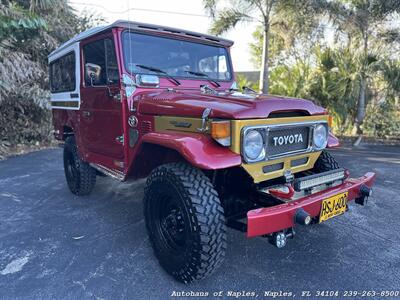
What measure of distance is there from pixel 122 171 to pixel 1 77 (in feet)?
17.9

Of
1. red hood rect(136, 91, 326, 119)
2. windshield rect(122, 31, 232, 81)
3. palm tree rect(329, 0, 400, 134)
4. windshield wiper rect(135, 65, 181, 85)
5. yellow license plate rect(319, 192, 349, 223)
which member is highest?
palm tree rect(329, 0, 400, 134)

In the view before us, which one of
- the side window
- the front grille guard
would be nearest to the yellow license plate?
the front grille guard

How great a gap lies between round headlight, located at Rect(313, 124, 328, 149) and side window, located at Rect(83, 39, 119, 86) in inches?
76.8

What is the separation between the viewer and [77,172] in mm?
4289

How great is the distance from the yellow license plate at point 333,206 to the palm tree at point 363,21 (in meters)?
7.55

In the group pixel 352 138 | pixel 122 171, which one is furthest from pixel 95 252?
pixel 352 138

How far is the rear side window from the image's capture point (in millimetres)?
4066

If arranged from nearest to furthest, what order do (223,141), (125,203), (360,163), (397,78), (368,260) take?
(223,141) → (368,260) → (125,203) → (360,163) → (397,78)

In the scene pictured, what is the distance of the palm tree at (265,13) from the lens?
348 inches

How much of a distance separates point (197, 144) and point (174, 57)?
1.45m

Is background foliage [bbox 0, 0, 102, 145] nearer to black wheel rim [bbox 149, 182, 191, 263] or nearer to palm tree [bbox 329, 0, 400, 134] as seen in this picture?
black wheel rim [bbox 149, 182, 191, 263]

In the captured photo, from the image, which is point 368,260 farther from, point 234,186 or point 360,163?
point 360,163

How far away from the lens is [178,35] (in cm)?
331

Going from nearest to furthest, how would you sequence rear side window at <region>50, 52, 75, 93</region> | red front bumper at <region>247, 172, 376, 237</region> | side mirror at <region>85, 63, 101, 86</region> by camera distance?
red front bumper at <region>247, 172, 376, 237</region> → side mirror at <region>85, 63, 101, 86</region> → rear side window at <region>50, 52, 75, 93</region>
